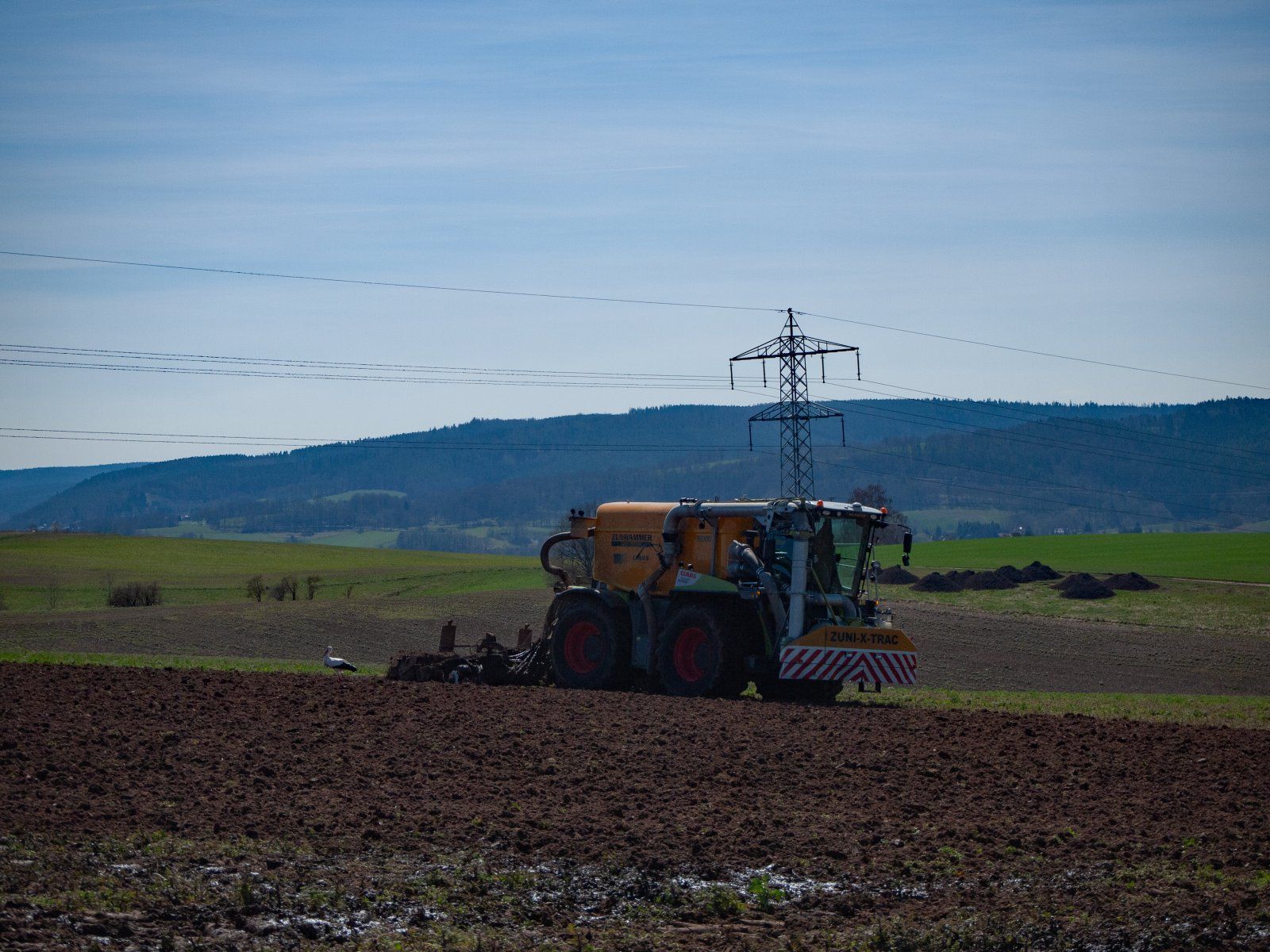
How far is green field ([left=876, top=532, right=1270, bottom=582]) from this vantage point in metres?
52.2

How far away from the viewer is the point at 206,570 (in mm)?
78250

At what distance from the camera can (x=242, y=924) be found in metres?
7.42

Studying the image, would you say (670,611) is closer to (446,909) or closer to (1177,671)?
(446,909)

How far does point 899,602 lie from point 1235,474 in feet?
523

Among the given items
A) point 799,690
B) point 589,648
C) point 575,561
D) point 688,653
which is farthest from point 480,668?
point 799,690

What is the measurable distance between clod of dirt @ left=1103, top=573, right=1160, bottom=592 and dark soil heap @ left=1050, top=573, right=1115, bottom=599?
524 millimetres

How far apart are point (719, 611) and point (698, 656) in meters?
0.74

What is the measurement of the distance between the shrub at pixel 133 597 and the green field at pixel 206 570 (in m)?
1.50

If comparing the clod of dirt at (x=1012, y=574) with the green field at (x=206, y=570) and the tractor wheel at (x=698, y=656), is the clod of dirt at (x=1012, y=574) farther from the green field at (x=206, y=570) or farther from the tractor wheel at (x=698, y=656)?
the tractor wheel at (x=698, y=656)

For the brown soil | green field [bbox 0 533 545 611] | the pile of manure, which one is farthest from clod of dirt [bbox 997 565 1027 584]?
green field [bbox 0 533 545 611]

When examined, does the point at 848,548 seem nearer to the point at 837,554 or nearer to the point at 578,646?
the point at 837,554

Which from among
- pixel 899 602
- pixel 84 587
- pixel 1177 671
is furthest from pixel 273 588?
pixel 1177 671

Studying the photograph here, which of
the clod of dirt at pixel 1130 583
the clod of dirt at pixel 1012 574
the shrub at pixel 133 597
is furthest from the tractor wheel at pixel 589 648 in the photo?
the shrub at pixel 133 597

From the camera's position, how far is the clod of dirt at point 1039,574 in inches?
1726
